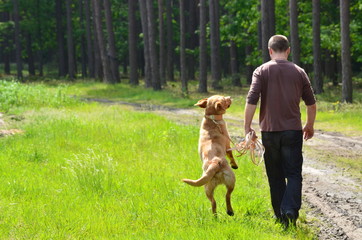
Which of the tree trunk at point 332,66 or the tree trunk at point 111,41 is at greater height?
the tree trunk at point 111,41

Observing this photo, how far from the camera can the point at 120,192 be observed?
25.9 feet

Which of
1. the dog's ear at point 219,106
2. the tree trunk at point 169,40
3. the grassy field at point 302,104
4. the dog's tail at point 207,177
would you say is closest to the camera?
the dog's tail at point 207,177

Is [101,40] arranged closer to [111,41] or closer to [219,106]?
[111,41]

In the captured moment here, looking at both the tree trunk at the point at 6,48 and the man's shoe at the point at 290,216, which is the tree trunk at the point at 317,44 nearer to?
the man's shoe at the point at 290,216

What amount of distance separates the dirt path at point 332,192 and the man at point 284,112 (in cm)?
66

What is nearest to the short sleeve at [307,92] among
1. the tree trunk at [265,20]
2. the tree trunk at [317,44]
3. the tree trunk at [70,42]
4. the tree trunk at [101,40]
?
the tree trunk at [265,20]

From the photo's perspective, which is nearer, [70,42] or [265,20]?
[265,20]

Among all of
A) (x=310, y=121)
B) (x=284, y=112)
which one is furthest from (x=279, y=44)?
(x=310, y=121)

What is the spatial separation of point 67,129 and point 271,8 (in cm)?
1465

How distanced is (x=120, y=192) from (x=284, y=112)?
120 inches

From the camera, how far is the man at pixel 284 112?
242 inches

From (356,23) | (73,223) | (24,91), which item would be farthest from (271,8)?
(73,223)

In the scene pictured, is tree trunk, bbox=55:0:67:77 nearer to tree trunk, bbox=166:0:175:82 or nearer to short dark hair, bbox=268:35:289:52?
tree trunk, bbox=166:0:175:82

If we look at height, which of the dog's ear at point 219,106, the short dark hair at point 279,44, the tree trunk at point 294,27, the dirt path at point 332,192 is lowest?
the dirt path at point 332,192
